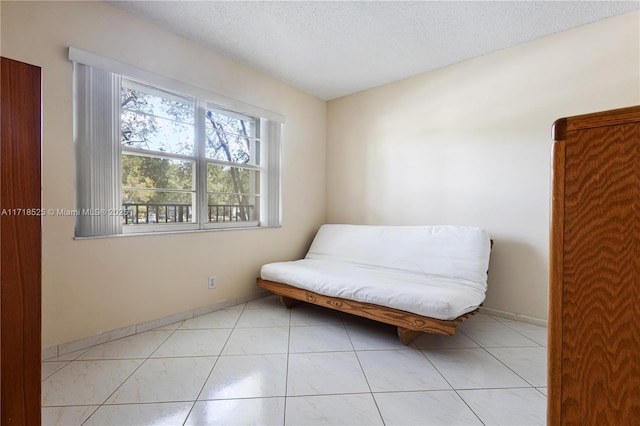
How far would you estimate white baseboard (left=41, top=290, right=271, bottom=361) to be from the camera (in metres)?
1.86

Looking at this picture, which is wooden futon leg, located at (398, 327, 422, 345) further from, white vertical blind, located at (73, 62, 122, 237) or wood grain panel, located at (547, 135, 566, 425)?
white vertical blind, located at (73, 62, 122, 237)

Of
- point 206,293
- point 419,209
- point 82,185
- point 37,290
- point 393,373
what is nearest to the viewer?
point 37,290

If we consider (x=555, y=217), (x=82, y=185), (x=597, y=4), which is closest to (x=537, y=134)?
(x=597, y=4)

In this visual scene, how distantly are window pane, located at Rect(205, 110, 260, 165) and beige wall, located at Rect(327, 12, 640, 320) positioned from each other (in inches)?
55.3

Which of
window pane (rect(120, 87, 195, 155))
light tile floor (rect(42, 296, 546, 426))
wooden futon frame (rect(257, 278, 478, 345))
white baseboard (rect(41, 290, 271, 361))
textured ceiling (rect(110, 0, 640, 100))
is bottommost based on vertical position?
light tile floor (rect(42, 296, 546, 426))

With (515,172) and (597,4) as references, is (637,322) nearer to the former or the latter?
(515,172)

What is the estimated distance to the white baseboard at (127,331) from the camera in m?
1.86

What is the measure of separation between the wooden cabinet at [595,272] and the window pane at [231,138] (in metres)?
2.78

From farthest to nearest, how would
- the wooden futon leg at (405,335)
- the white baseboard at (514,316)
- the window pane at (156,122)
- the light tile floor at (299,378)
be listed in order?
1. the white baseboard at (514,316)
2. the window pane at (156,122)
3. the wooden futon leg at (405,335)
4. the light tile floor at (299,378)

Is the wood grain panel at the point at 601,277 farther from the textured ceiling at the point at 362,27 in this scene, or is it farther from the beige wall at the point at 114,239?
the beige wall at the point at 114,239

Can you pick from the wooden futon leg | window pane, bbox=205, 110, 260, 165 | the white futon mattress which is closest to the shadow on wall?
the white futon mattress

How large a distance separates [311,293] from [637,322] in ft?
7.18

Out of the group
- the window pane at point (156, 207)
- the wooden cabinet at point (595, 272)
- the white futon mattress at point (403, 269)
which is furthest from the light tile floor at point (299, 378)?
the wooden cabinet at point (595, 272)

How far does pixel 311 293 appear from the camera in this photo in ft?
8.23
